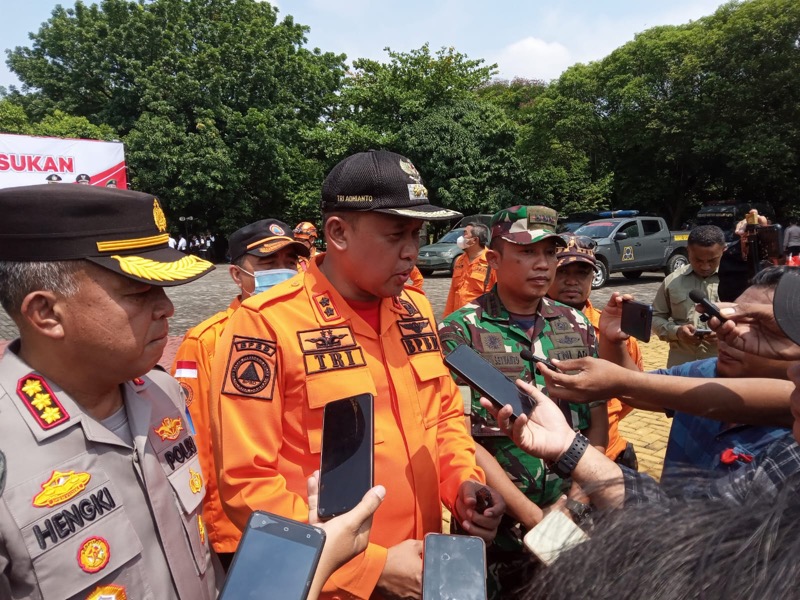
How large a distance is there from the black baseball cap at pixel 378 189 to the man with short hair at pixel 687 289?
3350mm

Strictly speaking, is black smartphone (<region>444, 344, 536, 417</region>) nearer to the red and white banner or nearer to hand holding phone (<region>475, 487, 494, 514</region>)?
hand holding phone (<region>475, 487, 494, 514</region>)

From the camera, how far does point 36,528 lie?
109 centimetres

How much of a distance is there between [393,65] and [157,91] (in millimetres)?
10572

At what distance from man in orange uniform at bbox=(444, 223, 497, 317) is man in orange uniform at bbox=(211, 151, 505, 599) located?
3478 millimetres

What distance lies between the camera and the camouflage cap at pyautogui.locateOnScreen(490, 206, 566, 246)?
2740 mm

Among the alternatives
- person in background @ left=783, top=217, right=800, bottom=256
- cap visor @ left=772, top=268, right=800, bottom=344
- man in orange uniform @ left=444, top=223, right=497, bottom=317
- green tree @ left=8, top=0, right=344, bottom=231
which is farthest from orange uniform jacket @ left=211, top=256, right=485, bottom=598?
green tree @ left=8, top=0, right=344, bottom=231

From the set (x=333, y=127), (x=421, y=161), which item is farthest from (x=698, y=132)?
(x=333, y=127)

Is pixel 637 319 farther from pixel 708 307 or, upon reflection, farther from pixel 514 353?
pixel 514 353

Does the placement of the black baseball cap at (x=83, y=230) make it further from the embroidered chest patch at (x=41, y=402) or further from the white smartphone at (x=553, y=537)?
the white smartphone at (x=553, y=537)

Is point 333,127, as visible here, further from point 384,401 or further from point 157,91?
point 384,401

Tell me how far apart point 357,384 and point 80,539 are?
0.81m

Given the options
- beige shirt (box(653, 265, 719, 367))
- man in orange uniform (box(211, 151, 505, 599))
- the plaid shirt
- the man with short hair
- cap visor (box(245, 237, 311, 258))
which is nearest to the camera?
the plaid shirt

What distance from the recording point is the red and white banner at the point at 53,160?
12.2m

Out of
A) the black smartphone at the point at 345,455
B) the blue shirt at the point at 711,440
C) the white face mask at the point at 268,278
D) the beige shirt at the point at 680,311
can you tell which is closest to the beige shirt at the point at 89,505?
the black smartphone at the point at 345,455
